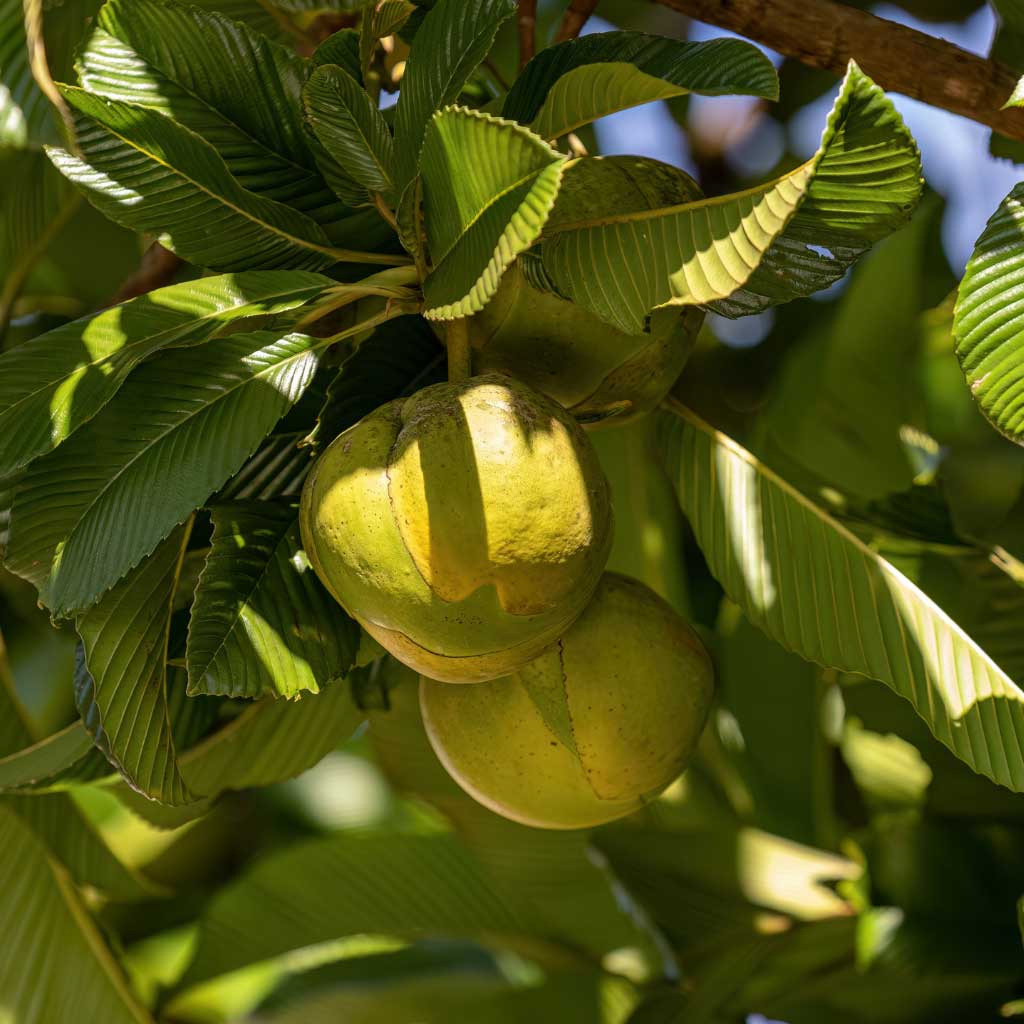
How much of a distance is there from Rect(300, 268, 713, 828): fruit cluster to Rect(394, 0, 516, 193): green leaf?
0.10m

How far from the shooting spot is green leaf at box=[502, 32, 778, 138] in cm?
67

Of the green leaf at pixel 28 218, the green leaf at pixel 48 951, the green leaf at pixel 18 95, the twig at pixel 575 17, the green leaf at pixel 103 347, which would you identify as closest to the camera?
the green leaf at pixel 103 347

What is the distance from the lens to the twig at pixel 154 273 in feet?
3.47

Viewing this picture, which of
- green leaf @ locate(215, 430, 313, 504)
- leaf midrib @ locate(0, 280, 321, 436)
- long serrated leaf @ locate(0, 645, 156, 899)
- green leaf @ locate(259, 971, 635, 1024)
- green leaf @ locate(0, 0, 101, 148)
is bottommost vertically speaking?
green leaf @ locate(259, 971, 635, 1024)

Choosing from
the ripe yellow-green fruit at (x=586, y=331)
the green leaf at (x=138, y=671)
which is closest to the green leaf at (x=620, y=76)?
the ripe yellow-green fruit at (x=586, y=331)

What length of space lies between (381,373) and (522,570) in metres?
0.23

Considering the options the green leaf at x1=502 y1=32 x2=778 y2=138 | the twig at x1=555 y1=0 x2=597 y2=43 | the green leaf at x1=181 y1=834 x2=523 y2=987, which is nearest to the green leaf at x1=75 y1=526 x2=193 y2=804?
the green leaf at x1=502 y1=32 x2=778 y2=138

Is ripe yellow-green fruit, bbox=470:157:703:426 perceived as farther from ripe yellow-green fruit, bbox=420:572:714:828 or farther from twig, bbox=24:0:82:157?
twig, bbox=24:0:82:157

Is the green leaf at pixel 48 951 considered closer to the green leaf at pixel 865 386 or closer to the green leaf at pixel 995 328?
the green leaf at pixel 865 386

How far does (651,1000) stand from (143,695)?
0.73 m

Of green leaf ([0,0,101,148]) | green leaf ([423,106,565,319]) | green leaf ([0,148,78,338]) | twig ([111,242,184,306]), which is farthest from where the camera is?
green leaf ([0,148,78,338])

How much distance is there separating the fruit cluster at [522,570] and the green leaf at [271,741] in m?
0.21

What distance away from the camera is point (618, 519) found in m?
1.27

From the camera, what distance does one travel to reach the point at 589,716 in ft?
2.56
